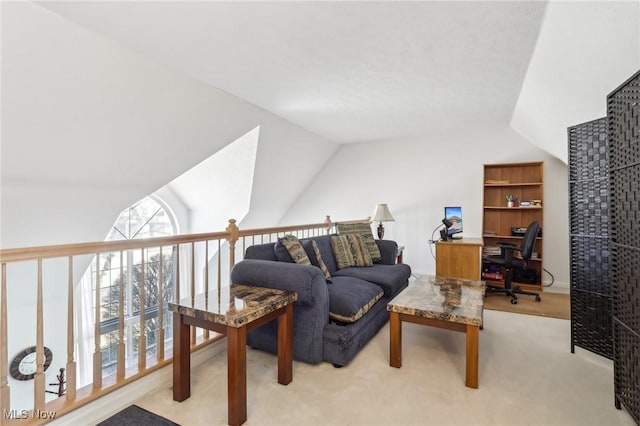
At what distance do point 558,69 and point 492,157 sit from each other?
244cm

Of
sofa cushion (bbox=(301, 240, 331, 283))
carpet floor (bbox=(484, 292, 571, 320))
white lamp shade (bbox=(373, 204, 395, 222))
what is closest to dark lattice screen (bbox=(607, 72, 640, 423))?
carpet floor (bbox=(484, 292, 571, 320))

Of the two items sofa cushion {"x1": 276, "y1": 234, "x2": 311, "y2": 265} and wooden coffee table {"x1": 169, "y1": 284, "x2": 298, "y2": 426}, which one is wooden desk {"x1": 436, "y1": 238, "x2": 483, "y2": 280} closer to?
sofa cushion {"x1": 276, "y1": 234, "x2": 311, "y2": 265}

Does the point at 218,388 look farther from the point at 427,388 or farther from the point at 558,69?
the point at 558,69

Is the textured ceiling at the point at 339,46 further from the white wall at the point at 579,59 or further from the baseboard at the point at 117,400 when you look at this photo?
the baseboard at the point at 117,400

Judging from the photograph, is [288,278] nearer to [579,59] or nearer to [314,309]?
[314,309]

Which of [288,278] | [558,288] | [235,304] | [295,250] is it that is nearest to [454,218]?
[558,288]

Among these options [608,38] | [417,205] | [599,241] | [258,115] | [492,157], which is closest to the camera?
[608,38]

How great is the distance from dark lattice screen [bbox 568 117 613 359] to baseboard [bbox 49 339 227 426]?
3.00 metres

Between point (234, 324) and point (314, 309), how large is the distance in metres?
0.79

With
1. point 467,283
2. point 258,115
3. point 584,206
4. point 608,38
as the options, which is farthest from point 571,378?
point 258,115

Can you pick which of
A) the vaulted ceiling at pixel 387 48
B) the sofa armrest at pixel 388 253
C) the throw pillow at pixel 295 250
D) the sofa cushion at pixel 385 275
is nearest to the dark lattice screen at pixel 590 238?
the vaulted ceiling at pixel 387 48

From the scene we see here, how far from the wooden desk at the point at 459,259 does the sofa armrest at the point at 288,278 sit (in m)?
2.38

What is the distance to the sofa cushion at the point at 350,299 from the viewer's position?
93.1 inches

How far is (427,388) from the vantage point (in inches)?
79.3
